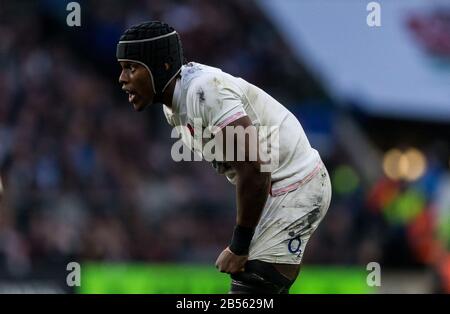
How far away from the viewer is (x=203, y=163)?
16.9 meters

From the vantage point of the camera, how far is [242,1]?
813 inches

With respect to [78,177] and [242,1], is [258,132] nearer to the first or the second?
[78,177]

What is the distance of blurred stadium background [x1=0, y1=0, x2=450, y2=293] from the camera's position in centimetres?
1423

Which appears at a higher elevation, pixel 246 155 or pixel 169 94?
pixel 169 94

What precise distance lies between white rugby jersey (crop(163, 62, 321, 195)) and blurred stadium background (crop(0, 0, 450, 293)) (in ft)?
23.5

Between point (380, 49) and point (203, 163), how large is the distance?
4.53 meters

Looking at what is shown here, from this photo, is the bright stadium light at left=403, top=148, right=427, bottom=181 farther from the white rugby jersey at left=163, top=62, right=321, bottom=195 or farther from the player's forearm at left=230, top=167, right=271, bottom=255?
the player's forearm at left=230, top=167, right=271, bottom=255

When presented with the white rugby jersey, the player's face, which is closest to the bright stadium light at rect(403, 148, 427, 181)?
the white rugby jersey

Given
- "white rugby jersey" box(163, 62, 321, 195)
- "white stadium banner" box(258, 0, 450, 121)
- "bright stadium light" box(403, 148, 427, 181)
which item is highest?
"white stadium banner" box(258, 0, 450, 121)

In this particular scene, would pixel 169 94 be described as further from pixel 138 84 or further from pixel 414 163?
pixel 414 163

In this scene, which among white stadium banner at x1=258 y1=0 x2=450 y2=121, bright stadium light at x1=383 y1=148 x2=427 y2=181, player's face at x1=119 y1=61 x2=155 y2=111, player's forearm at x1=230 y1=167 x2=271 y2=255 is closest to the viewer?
player's forearm at x1=230 y1=167 x2=271 y2=255

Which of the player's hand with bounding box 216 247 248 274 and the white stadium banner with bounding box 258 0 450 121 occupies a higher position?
the white stadium banner with bounding box 258 0 450 121

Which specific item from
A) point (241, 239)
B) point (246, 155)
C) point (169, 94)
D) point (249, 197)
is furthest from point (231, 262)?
point (169, 94)

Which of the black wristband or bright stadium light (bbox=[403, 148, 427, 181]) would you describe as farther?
bright stadium light (bbox=[403, 148, 427, 181])
